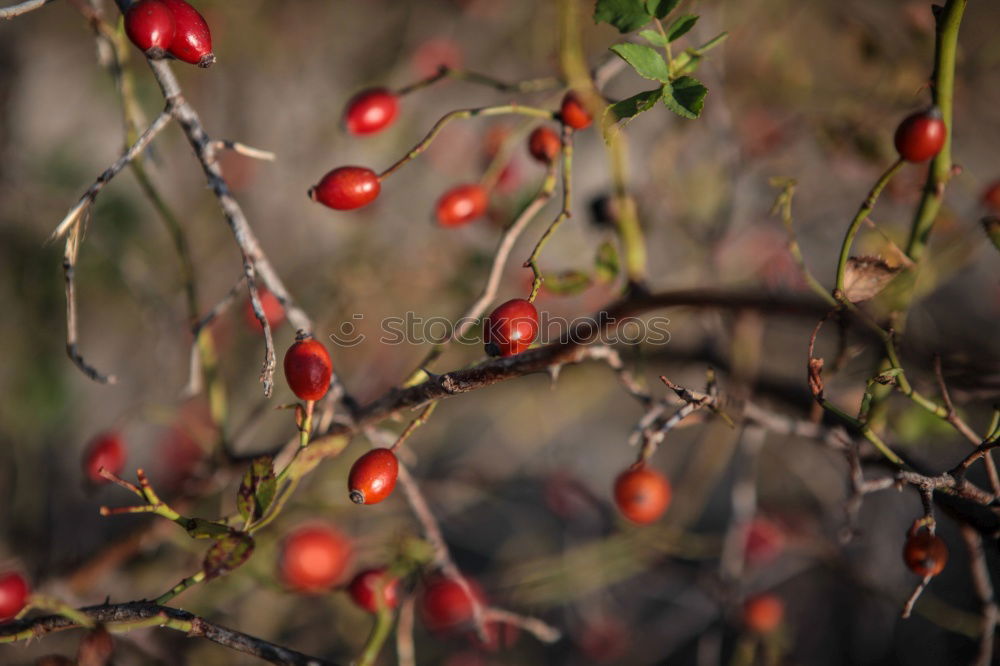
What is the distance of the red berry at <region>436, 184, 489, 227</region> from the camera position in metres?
1.27

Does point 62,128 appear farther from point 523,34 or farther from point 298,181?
point 523,34

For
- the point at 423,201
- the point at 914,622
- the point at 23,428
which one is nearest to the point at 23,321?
the point at 23,428

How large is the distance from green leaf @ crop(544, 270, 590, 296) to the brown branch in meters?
0.67

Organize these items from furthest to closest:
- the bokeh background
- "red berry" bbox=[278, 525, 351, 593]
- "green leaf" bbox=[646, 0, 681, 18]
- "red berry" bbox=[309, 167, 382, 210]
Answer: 1. the bokeh background
2. "red berry" bbox=[278, 525, 351, 593]
3. "red berry" bbox=[309, 167, 382, 210]
4. "green leaf" bbox=[646, 0, 681, 18]

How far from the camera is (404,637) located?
113 centimetres

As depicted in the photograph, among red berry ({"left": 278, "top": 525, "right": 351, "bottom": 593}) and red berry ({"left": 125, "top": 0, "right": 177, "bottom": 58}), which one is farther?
red berry ({"left": 278, "top": 525, "right": 351, "bottom": 593})

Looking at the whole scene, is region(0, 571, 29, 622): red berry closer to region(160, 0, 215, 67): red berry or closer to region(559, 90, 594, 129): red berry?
region(160, 0, 215, 67): red berry

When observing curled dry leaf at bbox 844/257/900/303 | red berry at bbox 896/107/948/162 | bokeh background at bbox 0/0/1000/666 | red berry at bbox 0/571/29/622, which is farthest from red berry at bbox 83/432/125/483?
red berry at bbox 896/107/948/162

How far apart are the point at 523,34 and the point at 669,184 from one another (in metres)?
1.47

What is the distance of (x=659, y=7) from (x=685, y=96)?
0.56 ft

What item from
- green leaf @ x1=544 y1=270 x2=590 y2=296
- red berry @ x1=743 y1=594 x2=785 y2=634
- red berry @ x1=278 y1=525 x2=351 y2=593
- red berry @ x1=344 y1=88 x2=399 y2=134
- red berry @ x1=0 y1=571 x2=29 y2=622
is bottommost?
red berry @ x1=743 y1=594 x2=785 y2=634

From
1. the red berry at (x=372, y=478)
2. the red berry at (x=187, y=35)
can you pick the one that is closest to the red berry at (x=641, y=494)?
the red berry at (x=372, y=478)

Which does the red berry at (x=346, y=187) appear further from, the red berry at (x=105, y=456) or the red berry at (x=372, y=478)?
the red berry at (x=105, y=456)

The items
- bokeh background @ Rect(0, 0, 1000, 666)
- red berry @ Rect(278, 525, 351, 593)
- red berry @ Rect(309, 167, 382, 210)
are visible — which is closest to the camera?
red berry @ Rect(309, 167, 382, 210)
